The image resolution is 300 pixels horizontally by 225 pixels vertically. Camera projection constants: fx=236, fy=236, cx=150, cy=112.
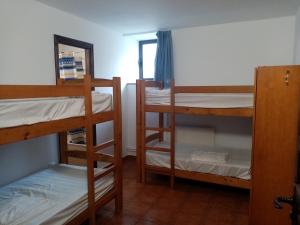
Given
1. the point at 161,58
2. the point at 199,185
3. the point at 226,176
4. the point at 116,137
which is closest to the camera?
the point at 116,137

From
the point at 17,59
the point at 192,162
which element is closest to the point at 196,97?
the point at 192,162

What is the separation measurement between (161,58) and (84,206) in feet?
9.04

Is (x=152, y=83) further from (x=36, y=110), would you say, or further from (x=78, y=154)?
(x=36, y=110)

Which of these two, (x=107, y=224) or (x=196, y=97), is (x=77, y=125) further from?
(x=196, y=97)

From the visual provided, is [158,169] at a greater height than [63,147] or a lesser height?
lesser

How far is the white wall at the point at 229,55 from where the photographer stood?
11.5ft

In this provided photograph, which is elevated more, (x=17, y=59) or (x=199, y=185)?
(x=17, y=59)

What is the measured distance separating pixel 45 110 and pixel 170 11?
84.9 inches

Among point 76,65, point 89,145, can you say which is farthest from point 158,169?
point 76,65

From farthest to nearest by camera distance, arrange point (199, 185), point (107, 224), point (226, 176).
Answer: point (199, 185), point (226, 176), point (107, 224)

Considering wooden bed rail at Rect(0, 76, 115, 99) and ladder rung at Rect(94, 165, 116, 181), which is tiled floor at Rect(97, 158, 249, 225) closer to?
ladder rung at Rect(94, 165, 116, 181)

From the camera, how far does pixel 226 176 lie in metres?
3.01

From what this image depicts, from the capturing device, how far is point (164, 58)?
408 cm

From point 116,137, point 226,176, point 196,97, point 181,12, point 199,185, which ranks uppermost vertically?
point 181,12
